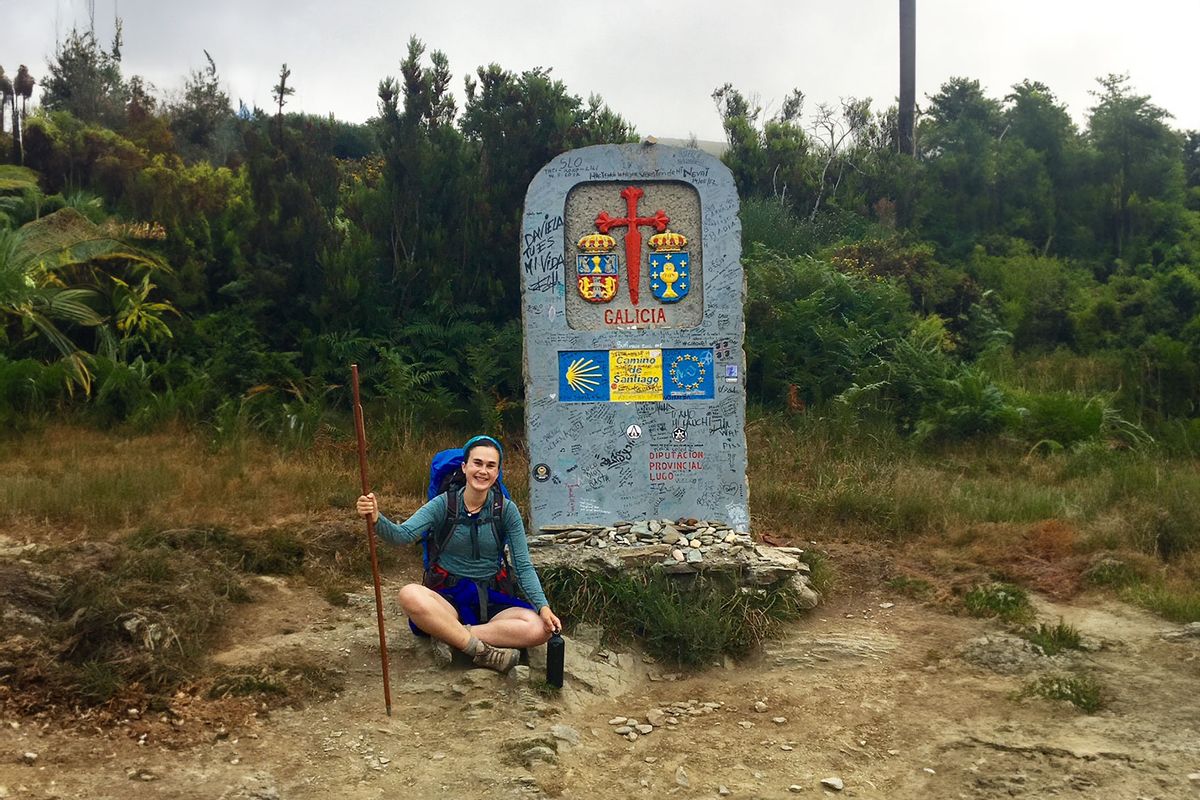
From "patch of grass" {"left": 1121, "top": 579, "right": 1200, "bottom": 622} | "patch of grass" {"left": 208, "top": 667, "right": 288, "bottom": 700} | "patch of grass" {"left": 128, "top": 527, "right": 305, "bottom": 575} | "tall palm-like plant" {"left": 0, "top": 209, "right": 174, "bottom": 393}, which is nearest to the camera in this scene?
"patch of grass" {"left": 208, "top": 667, "right": 288, "bottom": 700}

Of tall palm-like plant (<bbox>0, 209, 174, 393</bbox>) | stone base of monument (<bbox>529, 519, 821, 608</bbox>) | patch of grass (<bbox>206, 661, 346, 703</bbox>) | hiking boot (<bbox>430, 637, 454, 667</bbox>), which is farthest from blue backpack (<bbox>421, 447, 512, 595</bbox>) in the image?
tall palm-like plant (<bbox>0, 209, 174, 393</bbox>)

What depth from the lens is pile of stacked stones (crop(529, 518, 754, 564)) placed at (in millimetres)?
6309

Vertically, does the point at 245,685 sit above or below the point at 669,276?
below

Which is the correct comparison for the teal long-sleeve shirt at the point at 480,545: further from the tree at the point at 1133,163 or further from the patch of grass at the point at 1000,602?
the tree at the point at 1133,163

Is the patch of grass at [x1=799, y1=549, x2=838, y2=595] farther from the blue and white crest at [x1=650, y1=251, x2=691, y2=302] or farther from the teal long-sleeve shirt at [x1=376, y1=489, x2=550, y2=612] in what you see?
the teal long-sleeve shirt at [x1=376, y1=489, x2=550, y2=612]

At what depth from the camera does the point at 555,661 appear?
5055 millimetres

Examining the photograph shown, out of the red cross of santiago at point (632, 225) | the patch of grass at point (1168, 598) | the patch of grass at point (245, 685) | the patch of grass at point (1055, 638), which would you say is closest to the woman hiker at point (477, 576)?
the patch of grass at point (245, 685)

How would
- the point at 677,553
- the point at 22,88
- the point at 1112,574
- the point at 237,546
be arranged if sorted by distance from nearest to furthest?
the point at 677,553 → the point at 237,546 → the point at 1112,574 → the point at 22,88

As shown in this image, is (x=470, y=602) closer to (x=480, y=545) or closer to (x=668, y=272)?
(x=480, y=545)

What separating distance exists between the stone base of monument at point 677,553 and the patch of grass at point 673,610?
0.06 m

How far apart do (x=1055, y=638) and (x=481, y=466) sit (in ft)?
10.6

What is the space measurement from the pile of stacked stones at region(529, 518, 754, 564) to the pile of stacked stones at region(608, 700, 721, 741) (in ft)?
3.70

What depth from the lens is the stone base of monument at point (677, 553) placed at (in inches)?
242

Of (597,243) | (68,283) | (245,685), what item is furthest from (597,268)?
(68,283)
